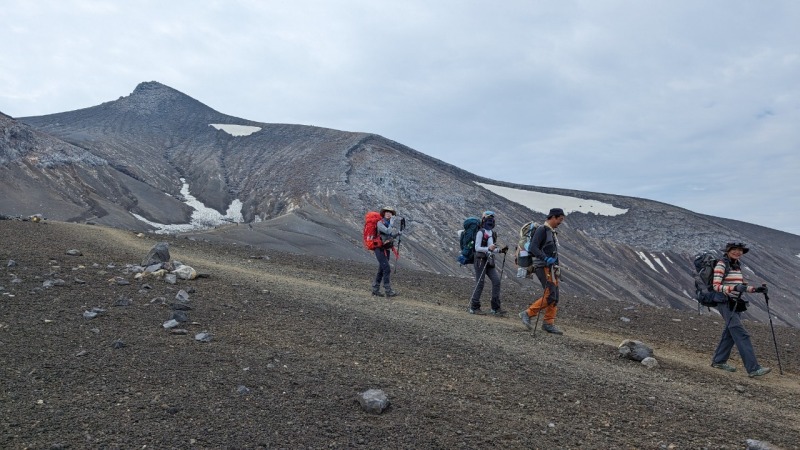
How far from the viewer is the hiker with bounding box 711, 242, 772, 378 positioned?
7918 millimetres

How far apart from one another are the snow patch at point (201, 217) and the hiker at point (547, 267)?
2725 cm

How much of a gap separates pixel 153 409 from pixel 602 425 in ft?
13.7

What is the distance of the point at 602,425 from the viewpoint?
17.2 ft

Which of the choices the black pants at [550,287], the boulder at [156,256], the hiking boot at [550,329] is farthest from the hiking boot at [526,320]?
the boulder at [156,256]

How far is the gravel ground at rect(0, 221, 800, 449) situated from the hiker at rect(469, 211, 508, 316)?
2.46ft

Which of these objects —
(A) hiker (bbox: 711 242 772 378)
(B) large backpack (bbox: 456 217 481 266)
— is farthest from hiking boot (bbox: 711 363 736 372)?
(B) large backpack (bbox: 456 217 481 266)

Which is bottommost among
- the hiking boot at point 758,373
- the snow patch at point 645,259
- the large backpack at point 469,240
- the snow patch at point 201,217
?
the snow patch at point 201,217

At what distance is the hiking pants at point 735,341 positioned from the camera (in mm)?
7902

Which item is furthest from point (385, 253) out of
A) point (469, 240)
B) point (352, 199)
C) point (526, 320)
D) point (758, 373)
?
point (352, 199)

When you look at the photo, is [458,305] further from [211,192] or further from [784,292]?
[784,292]

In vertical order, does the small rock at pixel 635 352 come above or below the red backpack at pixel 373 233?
below

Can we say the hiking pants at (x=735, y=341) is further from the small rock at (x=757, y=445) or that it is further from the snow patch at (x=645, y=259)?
the snow patch at (x=645, y=259)

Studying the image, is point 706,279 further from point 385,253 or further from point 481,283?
point 385,253

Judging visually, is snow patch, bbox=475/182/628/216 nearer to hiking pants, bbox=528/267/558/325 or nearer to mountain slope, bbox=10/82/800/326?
mountain slope, bbox=10/82/800/326
